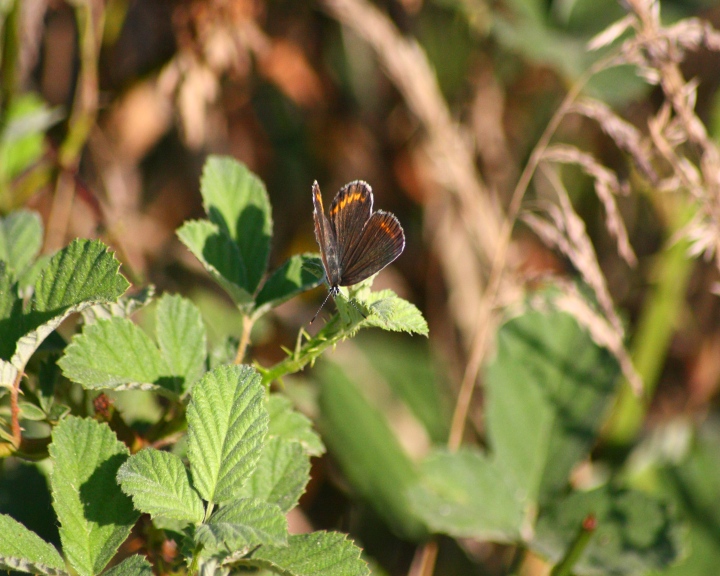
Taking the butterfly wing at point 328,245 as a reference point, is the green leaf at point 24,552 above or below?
below

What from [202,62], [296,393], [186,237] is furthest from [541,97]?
[186,237]

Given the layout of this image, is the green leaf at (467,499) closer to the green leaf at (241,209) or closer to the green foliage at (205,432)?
the green foliage at (205,432)

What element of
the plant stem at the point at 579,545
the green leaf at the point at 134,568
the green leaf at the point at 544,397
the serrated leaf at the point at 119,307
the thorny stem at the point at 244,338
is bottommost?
the green leaf at the point at 544,397

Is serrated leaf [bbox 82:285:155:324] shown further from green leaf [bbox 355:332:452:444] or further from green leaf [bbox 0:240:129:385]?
green leaf [bbox 355:332:452:444]

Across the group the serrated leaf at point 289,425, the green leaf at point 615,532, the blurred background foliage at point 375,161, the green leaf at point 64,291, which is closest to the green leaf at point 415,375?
the blurred background foliage at point 375,161

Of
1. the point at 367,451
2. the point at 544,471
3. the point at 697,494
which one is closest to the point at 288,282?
the point at 544,471

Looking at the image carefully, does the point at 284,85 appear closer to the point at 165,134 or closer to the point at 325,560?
the point at 165,134

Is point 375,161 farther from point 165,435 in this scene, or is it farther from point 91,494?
point 91,494
